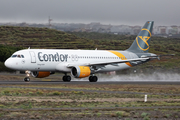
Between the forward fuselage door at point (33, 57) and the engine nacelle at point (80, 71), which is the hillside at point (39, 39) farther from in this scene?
the forward fuselage door at point (33, 57)

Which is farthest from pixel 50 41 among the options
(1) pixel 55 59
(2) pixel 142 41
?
(1) pixel 55 59

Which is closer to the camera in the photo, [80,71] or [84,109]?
[84,109]

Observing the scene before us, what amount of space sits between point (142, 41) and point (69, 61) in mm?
15364

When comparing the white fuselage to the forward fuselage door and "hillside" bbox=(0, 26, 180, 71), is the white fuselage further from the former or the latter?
"hillside" bbox=(0, 26, 180, 71)

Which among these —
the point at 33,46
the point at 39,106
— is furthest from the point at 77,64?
the point at 33,46

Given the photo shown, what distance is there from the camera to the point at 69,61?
47.6 meters

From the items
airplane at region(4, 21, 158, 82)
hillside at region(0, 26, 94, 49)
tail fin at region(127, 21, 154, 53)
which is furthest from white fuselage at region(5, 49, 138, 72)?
hillside at region(0, 26, 94, 49)

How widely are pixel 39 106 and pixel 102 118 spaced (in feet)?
16.6

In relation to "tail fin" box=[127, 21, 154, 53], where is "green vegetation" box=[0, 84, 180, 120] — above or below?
below

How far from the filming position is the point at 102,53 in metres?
52.7

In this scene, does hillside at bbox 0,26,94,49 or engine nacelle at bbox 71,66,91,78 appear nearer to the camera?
engine nacelle at bbox 71,66,91,78

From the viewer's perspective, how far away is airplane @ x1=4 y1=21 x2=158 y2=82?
4372cm

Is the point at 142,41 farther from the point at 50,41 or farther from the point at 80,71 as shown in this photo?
the point at 50,41

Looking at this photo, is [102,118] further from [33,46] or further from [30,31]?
[30,31]
